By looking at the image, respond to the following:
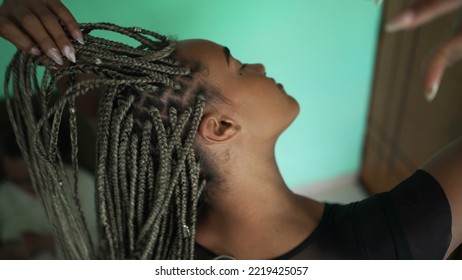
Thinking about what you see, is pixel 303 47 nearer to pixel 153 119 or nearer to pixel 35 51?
pixel 153 119

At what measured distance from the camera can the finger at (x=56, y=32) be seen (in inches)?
23.9

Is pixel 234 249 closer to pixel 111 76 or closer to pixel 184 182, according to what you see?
pixel 184 182

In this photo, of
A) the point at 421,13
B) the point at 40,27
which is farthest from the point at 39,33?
the point at 421,13

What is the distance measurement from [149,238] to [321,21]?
55 cm

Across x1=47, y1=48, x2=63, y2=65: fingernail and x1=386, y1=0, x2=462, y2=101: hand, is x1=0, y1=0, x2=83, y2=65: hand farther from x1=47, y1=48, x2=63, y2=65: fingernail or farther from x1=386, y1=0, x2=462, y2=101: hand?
x1=386, y1=0, x2=462, y2=101: hand

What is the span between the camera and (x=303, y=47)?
95 centimetres

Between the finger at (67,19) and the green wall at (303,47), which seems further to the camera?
the green wall at (303,47)

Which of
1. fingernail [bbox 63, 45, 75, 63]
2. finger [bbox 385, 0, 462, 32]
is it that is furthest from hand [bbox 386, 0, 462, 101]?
fingernail [bbox 63, 45, 75, 63]

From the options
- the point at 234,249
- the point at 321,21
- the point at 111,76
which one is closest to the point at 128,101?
the point at 111,76

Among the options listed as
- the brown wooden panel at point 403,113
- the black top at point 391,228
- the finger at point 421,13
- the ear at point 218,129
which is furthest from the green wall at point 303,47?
the finger at point 421,13

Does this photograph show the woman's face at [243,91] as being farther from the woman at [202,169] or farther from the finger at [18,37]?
the finger at [18,37]

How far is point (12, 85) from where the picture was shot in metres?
0.71

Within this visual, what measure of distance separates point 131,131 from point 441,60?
43cm

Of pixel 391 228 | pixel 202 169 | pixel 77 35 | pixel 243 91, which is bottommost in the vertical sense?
pixel 391 228
